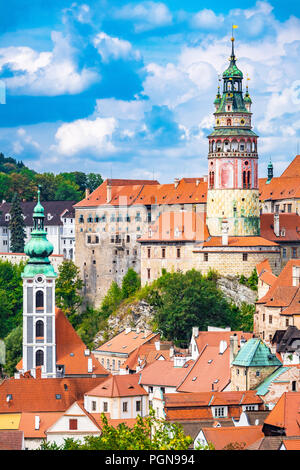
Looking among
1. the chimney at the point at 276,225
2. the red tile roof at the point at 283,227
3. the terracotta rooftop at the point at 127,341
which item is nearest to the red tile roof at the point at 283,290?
the red tile roof at the point at 283,227

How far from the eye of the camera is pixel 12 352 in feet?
299

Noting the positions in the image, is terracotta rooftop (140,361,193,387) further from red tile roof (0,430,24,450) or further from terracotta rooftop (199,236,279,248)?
terracotta rooftop (199,236,279,248)

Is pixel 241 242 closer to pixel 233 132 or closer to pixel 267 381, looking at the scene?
pixel 233 132

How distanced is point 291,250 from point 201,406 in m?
30.9

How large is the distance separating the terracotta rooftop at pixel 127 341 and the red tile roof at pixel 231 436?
107 ft

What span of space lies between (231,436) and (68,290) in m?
50.3

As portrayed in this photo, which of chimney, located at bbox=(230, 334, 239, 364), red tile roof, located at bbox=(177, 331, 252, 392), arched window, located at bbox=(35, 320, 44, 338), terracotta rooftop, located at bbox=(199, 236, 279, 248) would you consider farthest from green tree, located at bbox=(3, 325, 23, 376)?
chimney, located at bbox=(230, 334, 239, 364)

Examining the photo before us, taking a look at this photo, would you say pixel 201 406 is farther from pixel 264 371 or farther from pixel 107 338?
pixel 107 338

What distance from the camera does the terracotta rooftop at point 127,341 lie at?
85.4 metres

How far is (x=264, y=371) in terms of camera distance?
64.9 metres

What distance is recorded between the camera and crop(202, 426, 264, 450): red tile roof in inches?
1967

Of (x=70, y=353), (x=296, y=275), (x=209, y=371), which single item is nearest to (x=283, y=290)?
(x=296, y=275)
